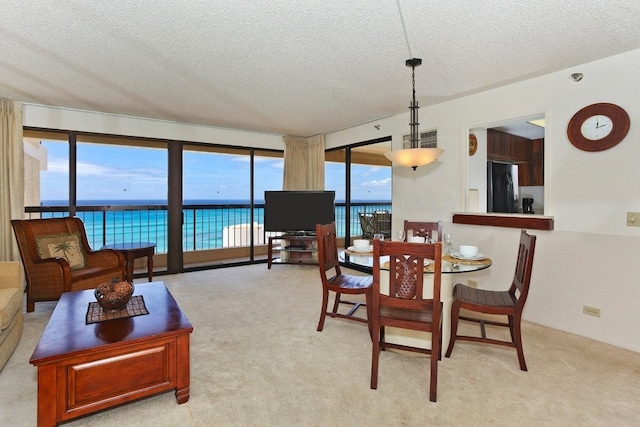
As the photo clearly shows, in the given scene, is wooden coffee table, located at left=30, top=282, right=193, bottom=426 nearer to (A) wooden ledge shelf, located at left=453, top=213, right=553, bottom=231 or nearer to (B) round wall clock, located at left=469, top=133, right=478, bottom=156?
(A) wooden ledge shelf, located at left=453, top=213, right=553, bottom=231

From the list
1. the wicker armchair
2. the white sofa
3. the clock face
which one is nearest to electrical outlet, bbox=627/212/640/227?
the clock face

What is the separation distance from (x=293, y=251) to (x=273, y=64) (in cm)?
332

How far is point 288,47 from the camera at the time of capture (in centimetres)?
264

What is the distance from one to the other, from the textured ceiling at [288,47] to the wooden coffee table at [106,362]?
202cm

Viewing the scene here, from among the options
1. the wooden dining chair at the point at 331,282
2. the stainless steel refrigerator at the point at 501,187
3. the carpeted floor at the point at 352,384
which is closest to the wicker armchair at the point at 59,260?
the carpeted floor at the point at 352,384

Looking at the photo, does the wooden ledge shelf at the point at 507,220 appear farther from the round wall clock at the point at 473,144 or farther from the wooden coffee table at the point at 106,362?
the wooden coffee table at the point at 106,362

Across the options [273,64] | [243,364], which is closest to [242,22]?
[273,64]

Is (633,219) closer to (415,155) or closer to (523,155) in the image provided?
(415,155)

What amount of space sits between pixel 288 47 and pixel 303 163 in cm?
374

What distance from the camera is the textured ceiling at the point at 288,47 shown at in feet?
6.91

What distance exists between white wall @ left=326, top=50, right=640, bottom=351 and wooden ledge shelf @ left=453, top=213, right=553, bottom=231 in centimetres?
8

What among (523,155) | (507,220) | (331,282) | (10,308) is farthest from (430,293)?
(523,155)

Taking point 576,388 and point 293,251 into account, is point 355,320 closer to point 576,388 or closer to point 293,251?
point 576,388

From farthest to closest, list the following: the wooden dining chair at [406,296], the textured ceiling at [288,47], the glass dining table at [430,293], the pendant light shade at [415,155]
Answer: the pendant light shade at [415,155]
the glass dining table at [430,293]
the textured ceiling at [288,47]
the wooden dining chair at [406,296]
